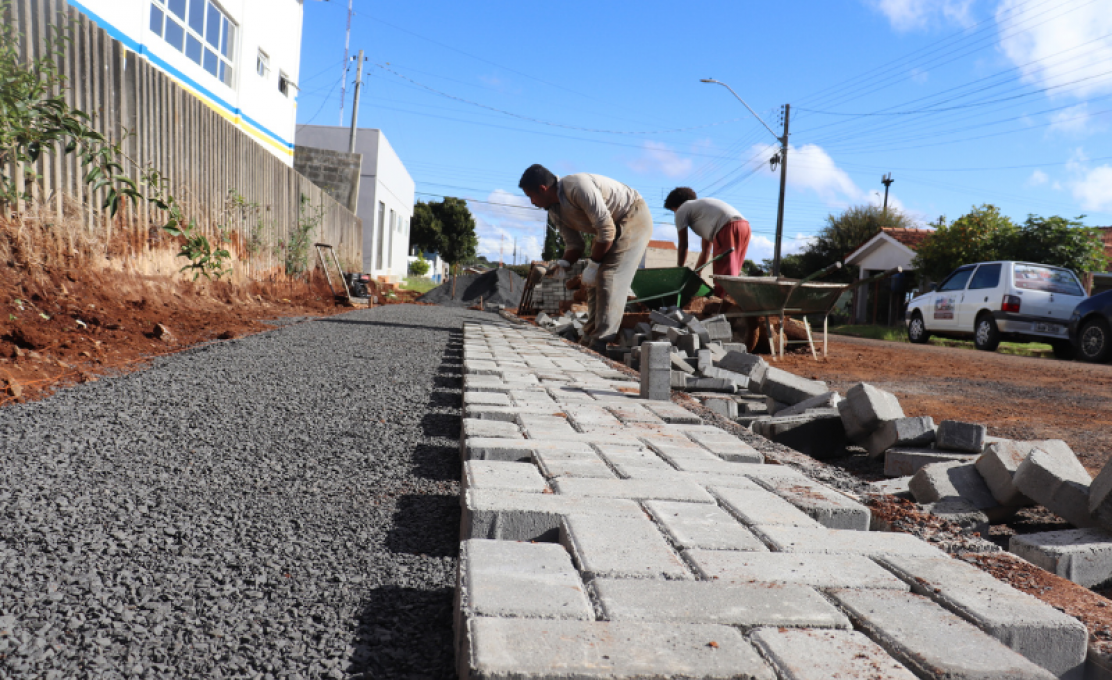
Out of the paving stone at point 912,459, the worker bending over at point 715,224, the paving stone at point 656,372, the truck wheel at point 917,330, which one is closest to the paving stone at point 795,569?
the paving stone at point 912,459

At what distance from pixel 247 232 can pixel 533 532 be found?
338 inches

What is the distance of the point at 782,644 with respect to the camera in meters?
1.11

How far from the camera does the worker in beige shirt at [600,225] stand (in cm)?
570

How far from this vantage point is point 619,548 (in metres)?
1.44

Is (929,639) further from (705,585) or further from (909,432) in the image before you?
(909,432)

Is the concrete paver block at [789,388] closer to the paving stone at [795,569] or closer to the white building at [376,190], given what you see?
the paving stone at [795,569]

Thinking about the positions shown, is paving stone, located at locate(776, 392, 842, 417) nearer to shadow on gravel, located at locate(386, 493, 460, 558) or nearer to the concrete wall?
shadow on gravel, located at locate(386, 493, 460, 558)

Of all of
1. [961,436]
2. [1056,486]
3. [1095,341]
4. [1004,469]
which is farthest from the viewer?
[1095,341]

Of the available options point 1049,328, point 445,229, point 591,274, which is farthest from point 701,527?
point 445,229

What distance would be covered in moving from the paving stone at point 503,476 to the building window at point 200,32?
1031 cm

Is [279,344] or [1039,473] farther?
[279,344]

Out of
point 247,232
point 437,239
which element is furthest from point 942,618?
point 437,239

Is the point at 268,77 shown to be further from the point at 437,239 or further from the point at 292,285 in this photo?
the point at 437,239

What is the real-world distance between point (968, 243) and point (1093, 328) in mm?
9198
